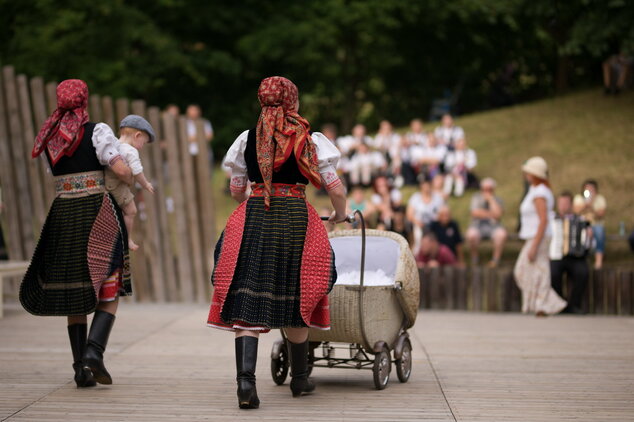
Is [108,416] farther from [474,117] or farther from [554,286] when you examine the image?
[474,117]

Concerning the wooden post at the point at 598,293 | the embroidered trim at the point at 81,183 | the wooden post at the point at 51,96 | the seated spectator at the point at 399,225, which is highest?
the wooden post at the point at 51,96

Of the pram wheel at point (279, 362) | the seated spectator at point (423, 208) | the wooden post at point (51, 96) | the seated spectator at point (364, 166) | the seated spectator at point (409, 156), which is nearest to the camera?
the pram wheel at point (279, 362)

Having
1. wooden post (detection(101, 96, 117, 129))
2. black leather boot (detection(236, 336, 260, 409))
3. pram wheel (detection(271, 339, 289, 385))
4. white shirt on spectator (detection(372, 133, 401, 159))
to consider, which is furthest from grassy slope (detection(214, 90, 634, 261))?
black leather boot (detection(236, 336, 260, 409))

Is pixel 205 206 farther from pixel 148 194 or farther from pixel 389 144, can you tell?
pixel 389 144

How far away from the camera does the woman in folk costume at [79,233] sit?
7000 mm

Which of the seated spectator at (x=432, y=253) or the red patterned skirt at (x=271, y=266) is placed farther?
the seated spectator at (x=432, y=253)

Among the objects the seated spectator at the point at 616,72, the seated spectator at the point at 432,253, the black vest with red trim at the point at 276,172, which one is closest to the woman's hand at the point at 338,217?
the black vest with red trim at the point at 276,172

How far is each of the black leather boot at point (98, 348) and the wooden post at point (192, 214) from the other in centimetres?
640

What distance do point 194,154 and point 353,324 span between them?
687cm

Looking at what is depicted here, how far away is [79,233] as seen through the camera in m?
7.02

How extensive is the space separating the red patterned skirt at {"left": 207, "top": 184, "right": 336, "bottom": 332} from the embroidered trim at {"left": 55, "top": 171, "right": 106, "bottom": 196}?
100 centimetres

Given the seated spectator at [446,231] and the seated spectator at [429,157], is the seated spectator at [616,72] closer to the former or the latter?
the seated spectator at [429,157]

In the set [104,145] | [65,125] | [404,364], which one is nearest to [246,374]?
[404,364]

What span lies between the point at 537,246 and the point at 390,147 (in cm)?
796
